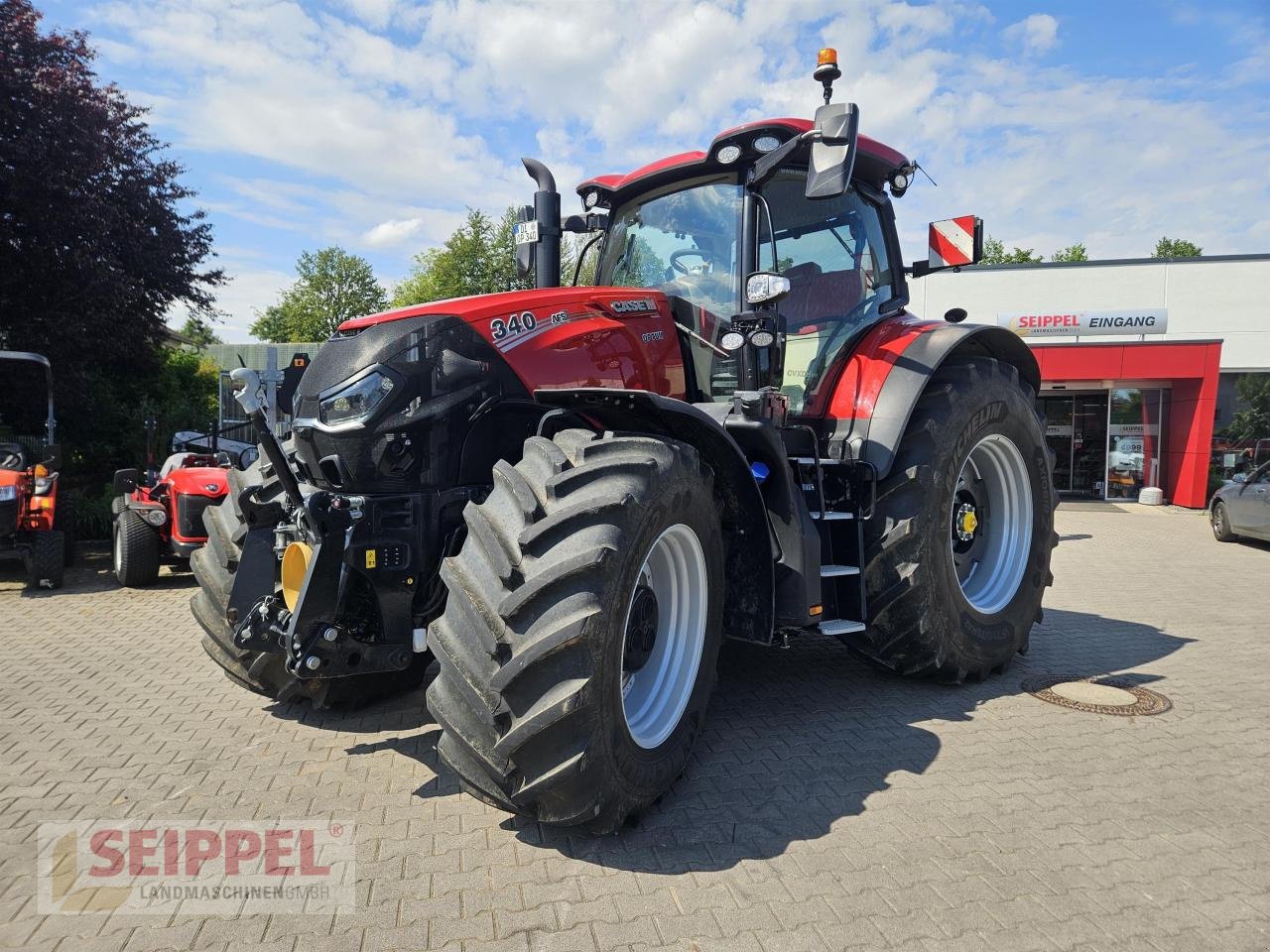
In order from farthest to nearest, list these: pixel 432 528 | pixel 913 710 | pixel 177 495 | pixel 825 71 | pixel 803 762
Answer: pixel 177 495, pixel 913 710, pixel 825 71, pixel 803 762, pixel 432 528

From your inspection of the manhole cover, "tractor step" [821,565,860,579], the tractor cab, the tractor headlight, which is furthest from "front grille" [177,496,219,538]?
the manhole cover

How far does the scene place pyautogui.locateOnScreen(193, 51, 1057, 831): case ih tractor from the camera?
8.43ft

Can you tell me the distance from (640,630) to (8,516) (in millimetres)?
6984

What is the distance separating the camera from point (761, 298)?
142 inches

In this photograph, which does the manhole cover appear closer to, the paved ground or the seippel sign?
the paved ground

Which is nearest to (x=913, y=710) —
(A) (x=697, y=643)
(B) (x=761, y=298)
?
(A) (x=697, y=643)

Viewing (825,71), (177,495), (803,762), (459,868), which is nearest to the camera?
(459,868)

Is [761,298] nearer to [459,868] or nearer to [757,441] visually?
[757,441]

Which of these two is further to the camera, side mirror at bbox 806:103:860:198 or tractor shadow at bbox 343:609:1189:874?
side mirror at bbox 806:103:860:198

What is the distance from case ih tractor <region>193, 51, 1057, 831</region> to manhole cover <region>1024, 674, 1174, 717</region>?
0.27 m

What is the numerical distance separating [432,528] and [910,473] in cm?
235

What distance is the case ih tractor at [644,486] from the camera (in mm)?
2568

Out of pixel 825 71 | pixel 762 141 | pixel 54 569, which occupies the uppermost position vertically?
pixel 825 71

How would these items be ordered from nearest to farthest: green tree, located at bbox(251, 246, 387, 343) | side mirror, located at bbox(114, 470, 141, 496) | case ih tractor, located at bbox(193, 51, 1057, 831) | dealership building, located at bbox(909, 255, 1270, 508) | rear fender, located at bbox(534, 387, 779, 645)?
case ih tractor, located at bbox(193, 51, 1057, 831), rear fender, located at bbox(534, 387, 779, 645), side mirror, located at bbox(114, 470, 141, 496), dealership building, located at bbox(909, 255, 1270, 508), green tree, located at bbox(251, 246, 387, 343)
